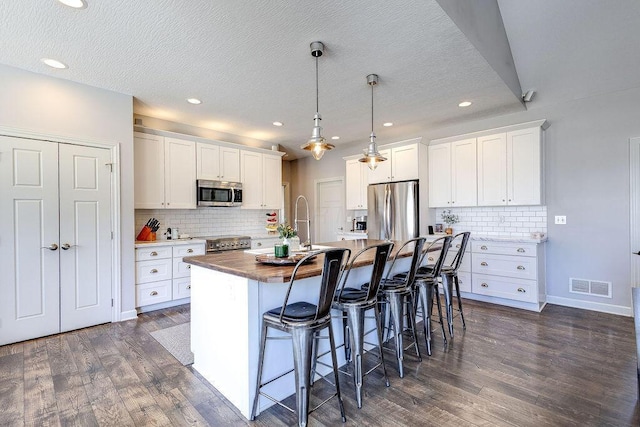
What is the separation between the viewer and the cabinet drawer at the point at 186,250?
427cm

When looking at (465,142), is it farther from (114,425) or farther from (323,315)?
(114,425)

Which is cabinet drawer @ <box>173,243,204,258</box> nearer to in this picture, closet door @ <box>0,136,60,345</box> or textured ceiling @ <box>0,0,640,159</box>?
closet door @ <box>0,136,60,345</box>

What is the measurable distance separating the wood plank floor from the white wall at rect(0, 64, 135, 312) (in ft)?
3.70

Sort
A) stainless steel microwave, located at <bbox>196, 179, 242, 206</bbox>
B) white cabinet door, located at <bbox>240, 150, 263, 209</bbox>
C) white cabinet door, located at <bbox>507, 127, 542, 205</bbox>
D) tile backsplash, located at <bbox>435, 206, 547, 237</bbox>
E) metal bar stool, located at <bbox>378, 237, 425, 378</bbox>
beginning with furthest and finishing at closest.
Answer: white cabinet door, located at <bbox>240, 150, 263, 209</bbox> < stainless steel microwave, located at <bbox>196, 179, 242, 206</bbox> < tile backsplash, located at <bbox>435, 206, 547, 237</bbox> < white cabinet door, located at <bbox>507, 127, 542, 205</bbox> < metal bar stool, located at <bbox>378, 237, 425, 378</bbox>

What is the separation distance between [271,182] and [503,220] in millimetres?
3952

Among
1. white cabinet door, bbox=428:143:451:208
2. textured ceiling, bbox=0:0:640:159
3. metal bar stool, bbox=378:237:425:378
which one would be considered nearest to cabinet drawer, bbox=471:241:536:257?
white cabinet door, bbox=428:143:451:208

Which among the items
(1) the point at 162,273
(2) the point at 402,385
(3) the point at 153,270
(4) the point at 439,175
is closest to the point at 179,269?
(1) the point at 162,273

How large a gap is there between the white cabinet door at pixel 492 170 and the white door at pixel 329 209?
2911mm

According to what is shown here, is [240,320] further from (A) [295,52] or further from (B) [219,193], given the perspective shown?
(B) [219,193]

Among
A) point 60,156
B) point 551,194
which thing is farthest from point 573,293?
point 60,156

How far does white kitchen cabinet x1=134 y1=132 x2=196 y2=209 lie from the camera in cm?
430

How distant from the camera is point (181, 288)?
4336 millimetres

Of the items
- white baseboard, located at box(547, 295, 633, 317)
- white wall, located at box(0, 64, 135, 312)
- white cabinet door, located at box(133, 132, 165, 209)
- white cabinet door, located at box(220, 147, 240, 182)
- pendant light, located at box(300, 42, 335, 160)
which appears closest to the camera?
pendant light, located at box(300, 42, 335, 160)

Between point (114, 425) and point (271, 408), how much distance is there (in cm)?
93
